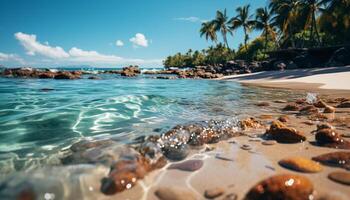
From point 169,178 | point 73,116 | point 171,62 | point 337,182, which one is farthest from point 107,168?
point 171,62

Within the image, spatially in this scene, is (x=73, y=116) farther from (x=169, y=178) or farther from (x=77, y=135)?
(x=169, y=178)

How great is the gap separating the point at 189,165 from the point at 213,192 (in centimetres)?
64

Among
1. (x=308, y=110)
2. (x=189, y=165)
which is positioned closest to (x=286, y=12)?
(x=308, y=110)

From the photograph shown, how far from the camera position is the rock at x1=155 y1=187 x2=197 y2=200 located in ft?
7.13

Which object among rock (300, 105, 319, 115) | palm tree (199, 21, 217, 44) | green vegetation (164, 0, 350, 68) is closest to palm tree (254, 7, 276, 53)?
green vegetation (164, 0, 350, 68)

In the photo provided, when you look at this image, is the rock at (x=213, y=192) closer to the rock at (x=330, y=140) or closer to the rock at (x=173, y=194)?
the rock at (x=173, y=194)

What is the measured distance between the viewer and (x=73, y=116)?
19.1 feet

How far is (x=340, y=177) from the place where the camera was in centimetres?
240

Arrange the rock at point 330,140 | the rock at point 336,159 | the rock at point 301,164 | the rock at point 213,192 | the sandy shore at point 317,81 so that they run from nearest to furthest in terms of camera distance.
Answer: the rock at point 213,192
the rock at point 301,164
the rock at point 336,159
the rock at point 330,140
the sandy shore at point 317,81

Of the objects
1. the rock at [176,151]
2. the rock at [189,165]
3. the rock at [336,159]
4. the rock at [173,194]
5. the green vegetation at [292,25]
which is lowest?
the rock at [176,151]

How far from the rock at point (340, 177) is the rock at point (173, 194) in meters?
1.34

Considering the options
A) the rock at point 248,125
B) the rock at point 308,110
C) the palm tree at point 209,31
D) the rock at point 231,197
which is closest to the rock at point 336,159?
the rock at point 231,197

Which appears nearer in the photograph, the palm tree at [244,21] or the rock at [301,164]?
the rock at [301,164]

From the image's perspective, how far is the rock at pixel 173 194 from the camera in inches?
85.5
